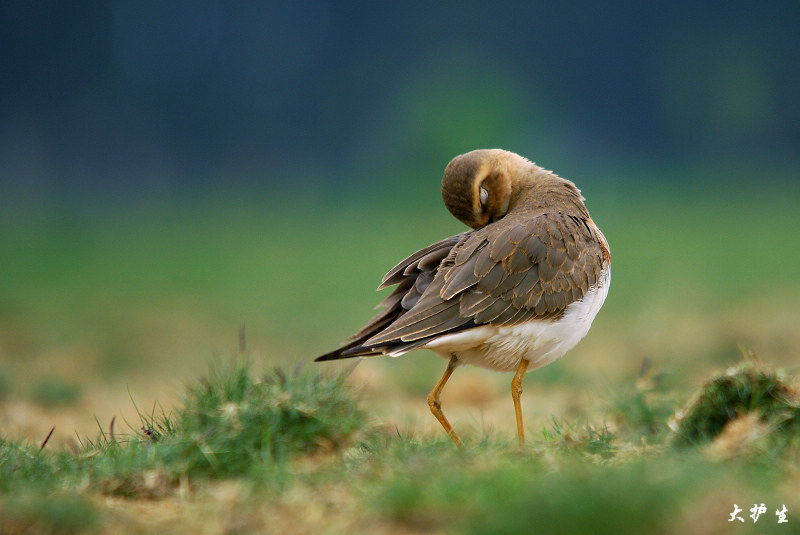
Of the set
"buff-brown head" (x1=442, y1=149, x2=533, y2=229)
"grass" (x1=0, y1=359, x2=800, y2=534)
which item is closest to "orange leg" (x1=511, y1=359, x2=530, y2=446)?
"grass" (x1=0, y1=359, x2=800, y2=534)

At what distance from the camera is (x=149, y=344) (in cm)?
1271

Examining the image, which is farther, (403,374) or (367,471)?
(403,374)

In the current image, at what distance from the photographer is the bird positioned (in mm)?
5535

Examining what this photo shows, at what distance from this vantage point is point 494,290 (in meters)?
5.60

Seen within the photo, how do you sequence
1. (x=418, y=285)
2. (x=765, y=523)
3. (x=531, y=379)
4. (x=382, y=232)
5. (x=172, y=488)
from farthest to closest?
(x=382, y=232) < (x=531, y=379) < (x=418, y=285) < (x=172, y=488) < (x=765, y=523)

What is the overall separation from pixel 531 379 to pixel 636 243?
Answer: 7873 millimetres

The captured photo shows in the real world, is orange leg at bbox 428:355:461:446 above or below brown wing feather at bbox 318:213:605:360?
below

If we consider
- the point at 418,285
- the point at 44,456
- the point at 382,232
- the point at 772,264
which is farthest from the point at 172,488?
the point at 382,232

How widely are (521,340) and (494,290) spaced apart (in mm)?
360

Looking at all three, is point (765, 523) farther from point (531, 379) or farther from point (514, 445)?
point (531, 379)

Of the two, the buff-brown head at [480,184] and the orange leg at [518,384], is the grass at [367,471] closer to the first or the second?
the orange leg at [518,384]

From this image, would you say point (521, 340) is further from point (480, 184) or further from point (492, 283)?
point (480, 184)

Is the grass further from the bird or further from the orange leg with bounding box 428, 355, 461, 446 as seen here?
the bird

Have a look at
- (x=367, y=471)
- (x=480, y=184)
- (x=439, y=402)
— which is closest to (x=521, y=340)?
(x=439, y=402)
